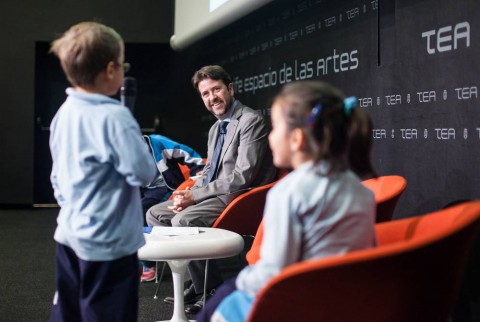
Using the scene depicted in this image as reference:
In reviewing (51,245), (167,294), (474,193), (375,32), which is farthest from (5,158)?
(474,193)

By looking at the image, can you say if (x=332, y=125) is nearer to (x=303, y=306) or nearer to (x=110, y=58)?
(x=303, y=306)

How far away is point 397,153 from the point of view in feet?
12.0

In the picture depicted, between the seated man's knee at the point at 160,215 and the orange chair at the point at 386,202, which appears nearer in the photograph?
the orange chair at the point at 386,202

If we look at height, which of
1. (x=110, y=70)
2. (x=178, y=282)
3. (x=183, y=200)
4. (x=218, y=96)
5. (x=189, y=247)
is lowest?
(x=178, y=282)

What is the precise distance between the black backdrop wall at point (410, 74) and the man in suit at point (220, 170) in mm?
671

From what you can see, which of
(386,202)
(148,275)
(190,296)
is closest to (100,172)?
(386,202)

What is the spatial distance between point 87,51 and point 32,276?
2.99 m

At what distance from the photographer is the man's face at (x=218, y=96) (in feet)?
13.1

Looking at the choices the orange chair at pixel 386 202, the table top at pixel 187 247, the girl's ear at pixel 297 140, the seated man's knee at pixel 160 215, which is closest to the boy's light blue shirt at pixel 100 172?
Result: the girl's ear at pixel 297 140

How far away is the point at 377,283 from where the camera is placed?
5.44 feet

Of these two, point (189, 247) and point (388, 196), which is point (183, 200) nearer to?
point (189, 247)

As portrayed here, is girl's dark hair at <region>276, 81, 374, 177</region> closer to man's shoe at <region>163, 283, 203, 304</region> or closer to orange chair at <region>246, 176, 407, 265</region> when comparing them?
orange chair at <region>246, 176, 407, 265</region>

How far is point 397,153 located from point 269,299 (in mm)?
2167

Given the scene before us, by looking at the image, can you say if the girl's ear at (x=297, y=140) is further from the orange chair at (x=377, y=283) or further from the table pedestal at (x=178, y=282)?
the table pedestal at (x=178, y=282)
